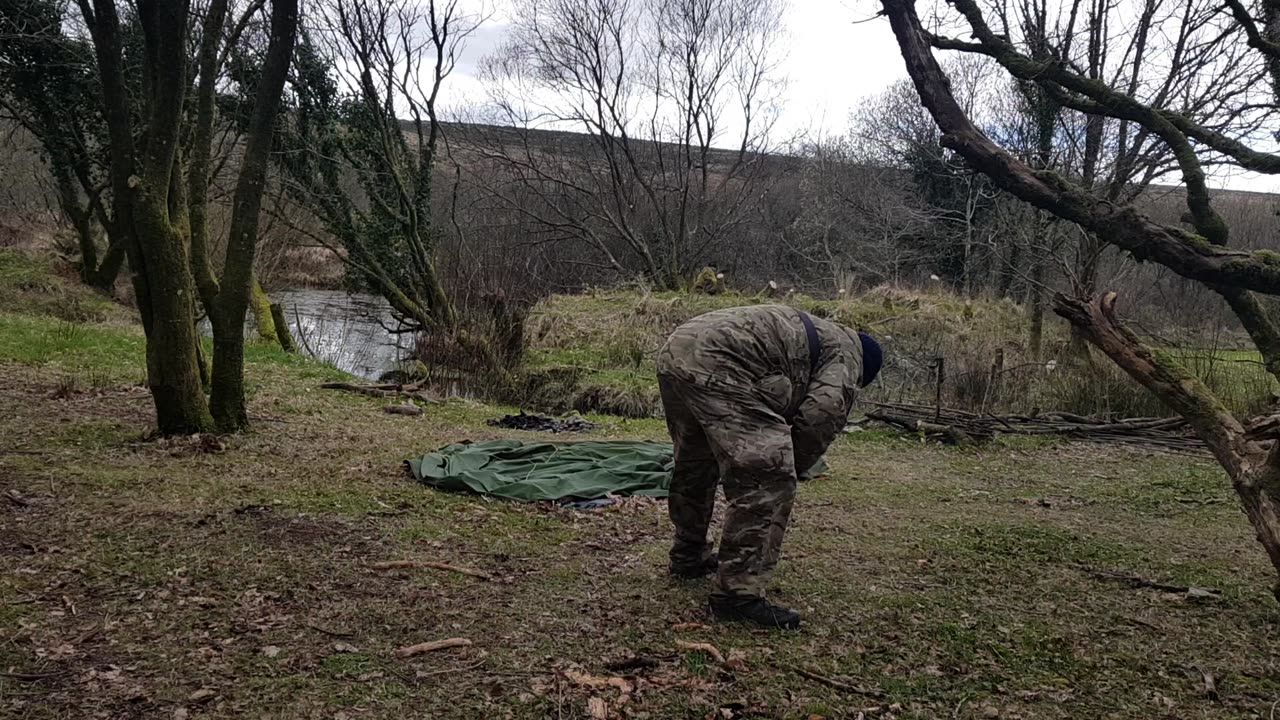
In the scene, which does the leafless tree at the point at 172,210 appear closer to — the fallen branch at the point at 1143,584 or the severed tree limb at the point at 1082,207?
the severed tree limb at the point at 1082,207

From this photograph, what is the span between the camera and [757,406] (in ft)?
12.2

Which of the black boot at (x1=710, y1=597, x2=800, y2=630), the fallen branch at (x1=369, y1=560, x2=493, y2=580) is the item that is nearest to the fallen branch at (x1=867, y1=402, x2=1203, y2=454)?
the black boot at (x1=710, y1=597, x2=800, y2=630)

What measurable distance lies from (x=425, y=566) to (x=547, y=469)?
7.89ft

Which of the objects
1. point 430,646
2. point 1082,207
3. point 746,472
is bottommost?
point 430,646

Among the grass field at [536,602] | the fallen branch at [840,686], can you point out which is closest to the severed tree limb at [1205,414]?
the grass field at [536,602]

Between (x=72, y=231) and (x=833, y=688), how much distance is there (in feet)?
78.5

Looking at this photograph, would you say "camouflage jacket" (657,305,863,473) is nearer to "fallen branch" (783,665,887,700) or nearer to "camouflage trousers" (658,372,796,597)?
"camouflage trousers" (658,372,796,597)

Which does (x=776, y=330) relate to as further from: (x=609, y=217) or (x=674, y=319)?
(x=609, y=217)

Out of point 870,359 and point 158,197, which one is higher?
point 158,197

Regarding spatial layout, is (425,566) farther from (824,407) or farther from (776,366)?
(824,407)

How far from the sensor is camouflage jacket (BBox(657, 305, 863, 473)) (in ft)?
12.3

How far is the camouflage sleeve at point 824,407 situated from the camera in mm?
3818

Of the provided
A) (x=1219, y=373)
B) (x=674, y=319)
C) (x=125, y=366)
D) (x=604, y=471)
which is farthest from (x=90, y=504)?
(x=674, y=319)

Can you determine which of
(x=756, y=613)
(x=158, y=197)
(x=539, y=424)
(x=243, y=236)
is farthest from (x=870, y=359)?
(x=539, y=424)
